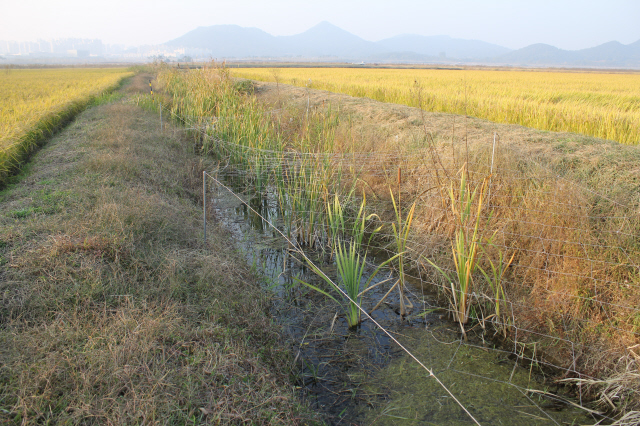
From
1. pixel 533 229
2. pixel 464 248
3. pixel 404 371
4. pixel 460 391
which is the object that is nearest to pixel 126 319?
pixel 404 371

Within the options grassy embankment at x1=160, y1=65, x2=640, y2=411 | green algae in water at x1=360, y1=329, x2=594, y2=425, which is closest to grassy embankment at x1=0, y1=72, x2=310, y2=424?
green algae in water at x1=360, y1=329, x2=594, y2=425

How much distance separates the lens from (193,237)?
3025mm

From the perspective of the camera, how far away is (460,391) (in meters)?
2.04

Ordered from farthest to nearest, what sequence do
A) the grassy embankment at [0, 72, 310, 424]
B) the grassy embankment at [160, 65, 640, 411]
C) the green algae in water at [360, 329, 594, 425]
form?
the grassy embankment at [160, 65, 640, 411] → the green algae in water at [360, 329, 594, 425] → the grassy embankment at [0, 72, 310, 424]

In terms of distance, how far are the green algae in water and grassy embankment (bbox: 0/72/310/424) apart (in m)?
0.58

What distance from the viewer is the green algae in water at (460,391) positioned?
1.86 m

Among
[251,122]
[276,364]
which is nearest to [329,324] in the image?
[276,364]

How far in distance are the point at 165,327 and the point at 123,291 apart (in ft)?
1.57

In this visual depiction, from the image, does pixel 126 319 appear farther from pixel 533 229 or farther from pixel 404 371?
pixel 533 229

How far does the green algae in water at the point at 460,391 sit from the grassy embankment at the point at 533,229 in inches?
8.0

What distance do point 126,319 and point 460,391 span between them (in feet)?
5.84

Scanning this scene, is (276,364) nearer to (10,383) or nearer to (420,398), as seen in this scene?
(420,398)

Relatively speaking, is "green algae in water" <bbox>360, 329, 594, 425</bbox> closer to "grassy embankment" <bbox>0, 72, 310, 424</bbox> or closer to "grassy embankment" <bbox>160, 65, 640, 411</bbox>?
"grassy embankment" <bbox>160, 65, 640, 411</bbox>

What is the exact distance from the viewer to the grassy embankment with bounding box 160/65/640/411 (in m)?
2.13
